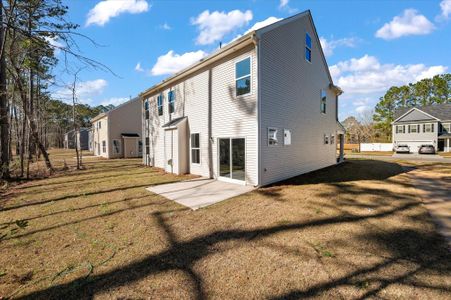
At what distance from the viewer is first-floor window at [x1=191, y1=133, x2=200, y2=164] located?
37.0ft

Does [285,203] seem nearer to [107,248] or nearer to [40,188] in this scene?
[107,248]

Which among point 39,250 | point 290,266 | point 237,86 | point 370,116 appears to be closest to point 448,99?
point 370,116

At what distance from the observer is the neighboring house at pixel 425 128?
3166cm

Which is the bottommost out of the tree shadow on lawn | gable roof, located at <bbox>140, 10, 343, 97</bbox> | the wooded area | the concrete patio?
the tree shadow on lawn

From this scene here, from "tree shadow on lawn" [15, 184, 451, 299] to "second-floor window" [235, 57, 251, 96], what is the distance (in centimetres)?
559

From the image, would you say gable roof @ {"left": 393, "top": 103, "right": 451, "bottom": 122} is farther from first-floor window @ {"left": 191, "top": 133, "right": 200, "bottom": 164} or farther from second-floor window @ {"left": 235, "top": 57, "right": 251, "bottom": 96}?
first-floor window @ {"left": 191, "top": 133, "right": 200, "bottom": 164}

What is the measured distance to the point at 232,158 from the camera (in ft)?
30.0

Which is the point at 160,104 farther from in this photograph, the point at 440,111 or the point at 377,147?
the point at 440,111

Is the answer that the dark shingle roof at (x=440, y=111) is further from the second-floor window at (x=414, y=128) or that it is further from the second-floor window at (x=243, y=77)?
the second-floor window at (x=243, y=77)

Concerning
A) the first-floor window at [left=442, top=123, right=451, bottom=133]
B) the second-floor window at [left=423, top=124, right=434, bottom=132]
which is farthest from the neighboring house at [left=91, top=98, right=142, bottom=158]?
the first-floor window at [left=442, top=123, right=451, bottom=133]

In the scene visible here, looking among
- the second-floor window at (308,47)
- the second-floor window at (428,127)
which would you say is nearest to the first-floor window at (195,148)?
the second-floor window at (308,47)

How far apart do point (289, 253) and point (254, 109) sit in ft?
18.2

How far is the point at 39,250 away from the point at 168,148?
9.01 m

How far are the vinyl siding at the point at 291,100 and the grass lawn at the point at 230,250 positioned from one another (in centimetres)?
283
